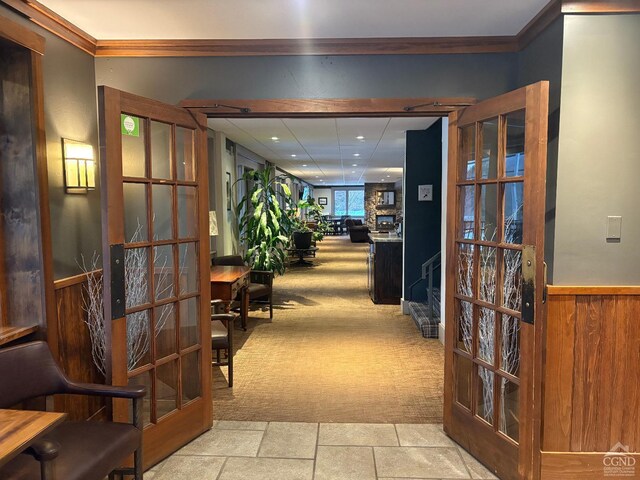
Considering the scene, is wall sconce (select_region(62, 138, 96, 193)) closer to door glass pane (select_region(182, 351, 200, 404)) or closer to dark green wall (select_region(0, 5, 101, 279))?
dark green wall (select_region(0, 5, 101, 279))

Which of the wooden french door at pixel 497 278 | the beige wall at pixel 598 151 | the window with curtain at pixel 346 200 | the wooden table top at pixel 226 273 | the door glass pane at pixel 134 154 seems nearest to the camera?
the wooden french door at pixel 497 278

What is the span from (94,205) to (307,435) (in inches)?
76.9

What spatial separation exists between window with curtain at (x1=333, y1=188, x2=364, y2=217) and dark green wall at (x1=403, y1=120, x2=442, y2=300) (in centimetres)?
1724

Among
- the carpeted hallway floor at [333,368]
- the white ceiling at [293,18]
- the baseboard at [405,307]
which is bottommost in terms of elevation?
the carpeted hallway floor at [333,368]

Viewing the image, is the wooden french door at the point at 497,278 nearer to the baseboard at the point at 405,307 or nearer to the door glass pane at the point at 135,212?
the door glass pane at the point at 135,212

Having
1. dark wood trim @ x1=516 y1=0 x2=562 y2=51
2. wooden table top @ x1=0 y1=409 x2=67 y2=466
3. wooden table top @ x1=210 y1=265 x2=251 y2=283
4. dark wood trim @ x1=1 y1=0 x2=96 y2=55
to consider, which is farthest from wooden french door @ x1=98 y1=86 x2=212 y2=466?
dark wood trim @ x1=516 y1=0 x2=562 y2=51

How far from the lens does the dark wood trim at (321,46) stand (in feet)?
8.86

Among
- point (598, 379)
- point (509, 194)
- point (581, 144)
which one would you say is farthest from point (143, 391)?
point (581, 144)

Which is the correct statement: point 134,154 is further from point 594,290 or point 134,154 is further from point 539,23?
point 594,290

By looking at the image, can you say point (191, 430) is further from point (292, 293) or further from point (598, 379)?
point (292, 293)

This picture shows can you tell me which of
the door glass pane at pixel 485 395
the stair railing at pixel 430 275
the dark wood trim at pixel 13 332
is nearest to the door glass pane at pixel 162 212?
the dark wood trim at pixel 13 332

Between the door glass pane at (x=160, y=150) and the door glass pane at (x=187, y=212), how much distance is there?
152mm

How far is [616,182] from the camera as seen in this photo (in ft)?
7.42

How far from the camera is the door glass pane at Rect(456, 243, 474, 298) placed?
2572 millimetres
